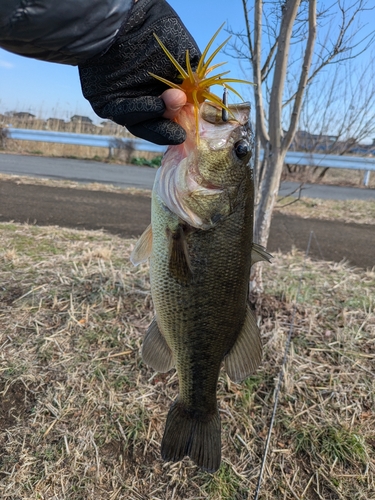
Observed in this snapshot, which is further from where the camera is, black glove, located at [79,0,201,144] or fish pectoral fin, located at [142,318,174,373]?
fish pectoral fin, located at [142,318,174,373]

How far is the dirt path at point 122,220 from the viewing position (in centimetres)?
570

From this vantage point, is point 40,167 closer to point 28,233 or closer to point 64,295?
point 28,233

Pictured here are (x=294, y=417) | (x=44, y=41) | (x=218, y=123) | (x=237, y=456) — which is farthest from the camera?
(x=294, y=417)

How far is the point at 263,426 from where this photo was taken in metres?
2.54

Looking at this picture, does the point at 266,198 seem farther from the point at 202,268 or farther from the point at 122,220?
the point at 122,220

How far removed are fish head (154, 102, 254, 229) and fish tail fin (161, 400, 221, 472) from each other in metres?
0.93

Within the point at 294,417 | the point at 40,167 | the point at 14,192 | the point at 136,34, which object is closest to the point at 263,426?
the point at 294,417

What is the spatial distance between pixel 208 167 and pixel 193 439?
1234mm

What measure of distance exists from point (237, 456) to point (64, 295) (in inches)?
74.5

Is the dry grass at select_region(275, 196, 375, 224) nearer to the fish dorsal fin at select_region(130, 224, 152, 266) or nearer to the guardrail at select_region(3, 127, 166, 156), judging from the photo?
the fish dorsal fin at select_region(130, 224, 152, 266)

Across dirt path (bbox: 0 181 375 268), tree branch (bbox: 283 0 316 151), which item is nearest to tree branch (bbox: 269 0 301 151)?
tree branch (bbox: 283 0 316 151)

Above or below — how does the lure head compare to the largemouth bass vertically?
above

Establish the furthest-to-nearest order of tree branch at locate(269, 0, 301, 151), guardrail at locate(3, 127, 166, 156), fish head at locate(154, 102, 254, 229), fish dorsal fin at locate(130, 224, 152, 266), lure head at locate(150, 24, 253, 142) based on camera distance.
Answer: guardrail at locate(3, 127, 166, 156) → tree branch at locate(269, 0, 301, 151) → fish dorsal fin at locate(130, 224, 152, 266) → fish head at locate(154, 102, 254, 229) → lure head at locate(150, 24, 253, 142)

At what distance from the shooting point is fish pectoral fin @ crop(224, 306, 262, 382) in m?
1.79
